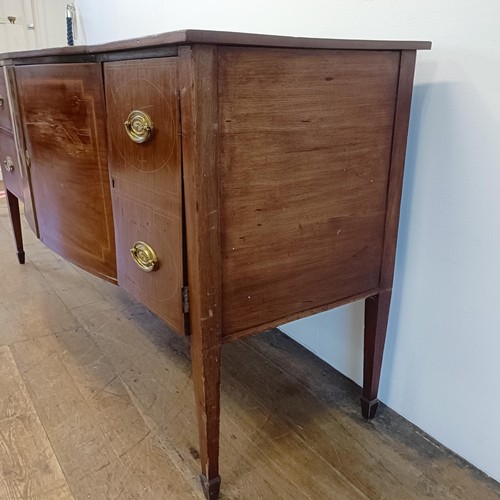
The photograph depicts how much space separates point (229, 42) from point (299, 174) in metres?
0.24

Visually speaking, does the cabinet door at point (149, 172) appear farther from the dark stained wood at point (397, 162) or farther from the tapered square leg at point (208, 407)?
the dark stained wood at point (397, 162)

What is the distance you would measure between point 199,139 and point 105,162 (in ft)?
1.07

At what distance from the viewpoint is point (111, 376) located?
127 centimetres

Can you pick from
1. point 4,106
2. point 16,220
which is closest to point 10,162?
point 4,106

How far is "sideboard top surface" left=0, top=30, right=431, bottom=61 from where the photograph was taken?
61 cm

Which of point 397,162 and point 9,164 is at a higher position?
point 397,162

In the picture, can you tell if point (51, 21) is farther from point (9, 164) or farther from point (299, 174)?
point (299, 174)

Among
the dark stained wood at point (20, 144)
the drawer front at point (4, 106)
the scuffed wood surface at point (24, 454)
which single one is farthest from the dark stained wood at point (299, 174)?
the drawer front at point (4, 106)

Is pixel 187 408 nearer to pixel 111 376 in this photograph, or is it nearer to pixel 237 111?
pixel 111 376

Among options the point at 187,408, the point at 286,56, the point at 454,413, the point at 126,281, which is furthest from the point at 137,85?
the point at 454,413

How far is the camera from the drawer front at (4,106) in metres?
1.25

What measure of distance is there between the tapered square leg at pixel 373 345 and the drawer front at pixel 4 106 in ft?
3.37

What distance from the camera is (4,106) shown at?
4.25 ft

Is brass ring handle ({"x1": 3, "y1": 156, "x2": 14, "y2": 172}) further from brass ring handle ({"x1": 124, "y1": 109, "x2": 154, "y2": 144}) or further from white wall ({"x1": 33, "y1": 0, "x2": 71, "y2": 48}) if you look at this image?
white wall ({"x1": 33, "y1": 0, "x2": 71, "y2": 48})
